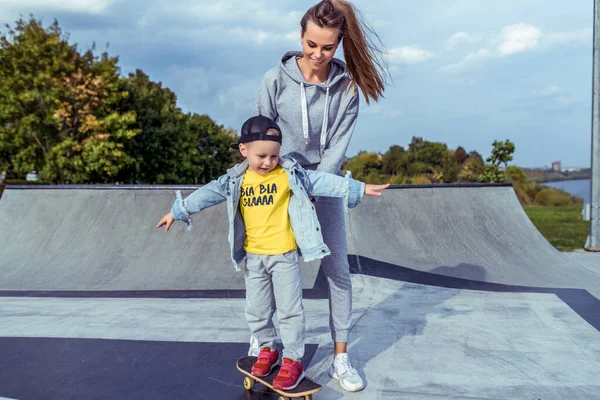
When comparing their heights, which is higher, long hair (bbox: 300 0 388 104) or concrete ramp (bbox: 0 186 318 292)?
long hair (bbox: 300 0 388 104)

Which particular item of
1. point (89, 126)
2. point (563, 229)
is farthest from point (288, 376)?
point (89, 126)

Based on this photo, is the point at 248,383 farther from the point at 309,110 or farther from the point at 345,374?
the point at 309,110

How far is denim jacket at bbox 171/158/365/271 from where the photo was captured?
2.35 m

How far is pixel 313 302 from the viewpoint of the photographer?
4.21 metres

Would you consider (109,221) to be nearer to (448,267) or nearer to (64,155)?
(448,267)

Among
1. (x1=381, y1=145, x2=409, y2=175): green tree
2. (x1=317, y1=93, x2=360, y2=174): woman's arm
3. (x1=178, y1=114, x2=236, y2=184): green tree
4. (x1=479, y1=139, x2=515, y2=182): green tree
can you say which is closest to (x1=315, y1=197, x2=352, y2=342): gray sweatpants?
(x1=317, y1=93, x2=360, y2=174): woman's arm

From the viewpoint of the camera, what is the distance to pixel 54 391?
2.50 m

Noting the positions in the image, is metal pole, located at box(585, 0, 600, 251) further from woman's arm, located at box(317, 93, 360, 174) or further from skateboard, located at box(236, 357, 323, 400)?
skateboard, located at box(236, 357, 323, 400)

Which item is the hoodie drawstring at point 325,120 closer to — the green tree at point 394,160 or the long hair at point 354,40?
the long hair at point 354,40

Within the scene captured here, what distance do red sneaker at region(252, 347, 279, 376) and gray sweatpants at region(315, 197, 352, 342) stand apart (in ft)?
1.18

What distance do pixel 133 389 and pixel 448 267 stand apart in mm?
3678

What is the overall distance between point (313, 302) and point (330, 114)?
6.74ft

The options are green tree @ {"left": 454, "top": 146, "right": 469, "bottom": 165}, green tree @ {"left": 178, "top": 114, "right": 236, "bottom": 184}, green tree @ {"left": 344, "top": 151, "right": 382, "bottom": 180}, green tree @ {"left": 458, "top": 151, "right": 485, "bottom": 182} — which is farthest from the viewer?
green tree @ {"left": 178, "top": 114, "right": 236, "bottom": 184}

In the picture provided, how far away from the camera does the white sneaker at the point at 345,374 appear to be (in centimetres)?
246
